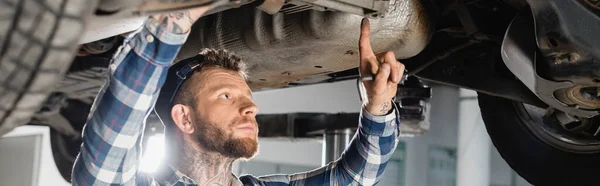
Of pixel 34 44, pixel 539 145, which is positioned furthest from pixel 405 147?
pixel 34 44

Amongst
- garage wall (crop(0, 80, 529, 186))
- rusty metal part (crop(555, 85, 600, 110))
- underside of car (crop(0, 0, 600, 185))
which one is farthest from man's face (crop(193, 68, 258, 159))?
garage wall (crop(0, 80, 529, 186))

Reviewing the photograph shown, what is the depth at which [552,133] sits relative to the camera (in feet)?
4.64

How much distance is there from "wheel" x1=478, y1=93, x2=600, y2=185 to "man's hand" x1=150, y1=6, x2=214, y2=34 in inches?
36.9

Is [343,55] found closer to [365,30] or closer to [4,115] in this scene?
[365,30]

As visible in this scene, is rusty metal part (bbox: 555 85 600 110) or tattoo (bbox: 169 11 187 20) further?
rusty metal part (bbox: 555 85 600 110)

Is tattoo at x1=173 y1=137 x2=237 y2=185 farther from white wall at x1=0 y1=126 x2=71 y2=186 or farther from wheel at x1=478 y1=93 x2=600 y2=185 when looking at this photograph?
white wall at x1=0 y1=126 x2=71 y2=186

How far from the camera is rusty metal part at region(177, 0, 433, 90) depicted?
106 centimetres

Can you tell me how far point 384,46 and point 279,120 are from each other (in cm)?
98

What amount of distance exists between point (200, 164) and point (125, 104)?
12.2 inches

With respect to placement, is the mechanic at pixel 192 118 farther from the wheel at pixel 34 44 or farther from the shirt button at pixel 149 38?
the wheel at pixel 34 44

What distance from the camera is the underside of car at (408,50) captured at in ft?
1.94

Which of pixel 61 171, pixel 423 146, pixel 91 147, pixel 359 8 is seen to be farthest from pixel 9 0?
pixel 423 146

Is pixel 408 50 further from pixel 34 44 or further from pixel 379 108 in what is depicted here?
pixel 34 44

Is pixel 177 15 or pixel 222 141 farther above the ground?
pixel 177 15
